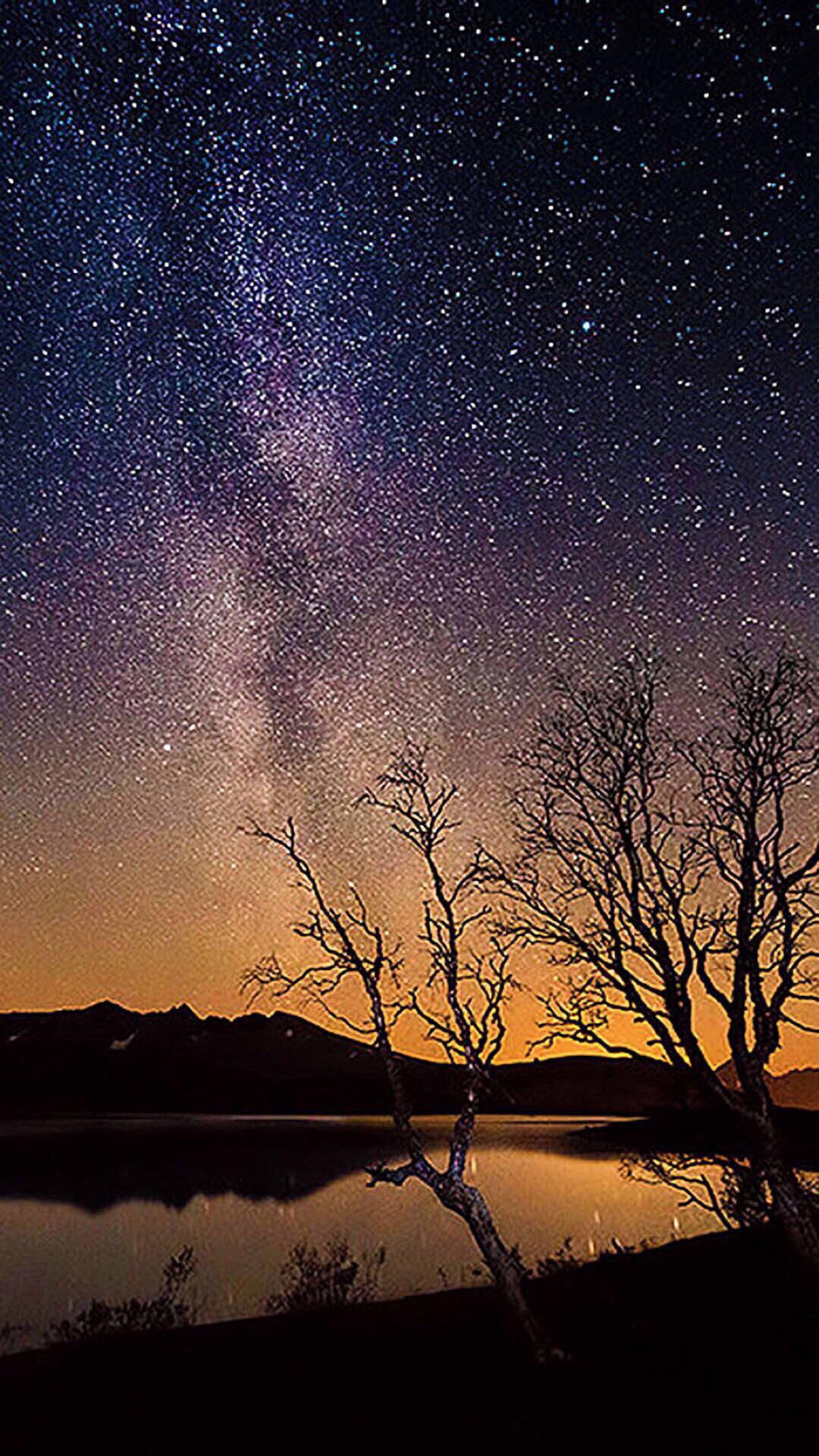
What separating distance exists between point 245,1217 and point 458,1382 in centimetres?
4297

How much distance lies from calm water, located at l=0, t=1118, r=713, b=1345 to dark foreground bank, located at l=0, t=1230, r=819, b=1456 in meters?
12.2

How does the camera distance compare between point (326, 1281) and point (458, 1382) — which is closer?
point (458, 1382)

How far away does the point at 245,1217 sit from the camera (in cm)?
5038

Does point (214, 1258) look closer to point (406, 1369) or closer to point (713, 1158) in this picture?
point (406, 1369)

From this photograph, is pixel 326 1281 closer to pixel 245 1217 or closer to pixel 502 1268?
pixel 502 1268

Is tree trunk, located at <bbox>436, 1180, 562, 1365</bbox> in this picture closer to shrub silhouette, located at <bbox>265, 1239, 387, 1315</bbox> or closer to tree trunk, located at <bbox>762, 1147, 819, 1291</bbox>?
tree trunk, located at <bbox>762, 1147, 819, 1291</bbox>

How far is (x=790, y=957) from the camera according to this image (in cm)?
1254

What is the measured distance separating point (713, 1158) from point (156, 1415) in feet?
26.3

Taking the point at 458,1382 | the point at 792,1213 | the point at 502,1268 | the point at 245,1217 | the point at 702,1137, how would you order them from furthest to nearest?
A: the point at 702,1137, the point at 245,1217, the point at 502,1268, the point at 458,1382, the point at 792,1213

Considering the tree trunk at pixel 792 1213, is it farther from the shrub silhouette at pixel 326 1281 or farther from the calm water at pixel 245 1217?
the calm water at pixel 245 1217

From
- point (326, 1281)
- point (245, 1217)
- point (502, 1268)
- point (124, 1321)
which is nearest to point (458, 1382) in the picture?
point (502, 1268)

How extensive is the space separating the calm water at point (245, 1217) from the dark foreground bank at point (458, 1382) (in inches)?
482

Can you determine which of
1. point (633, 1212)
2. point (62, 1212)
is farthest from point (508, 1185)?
point (62, 1212)

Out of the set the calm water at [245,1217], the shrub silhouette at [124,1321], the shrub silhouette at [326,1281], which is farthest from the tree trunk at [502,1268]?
the calm water at [245,1217]
